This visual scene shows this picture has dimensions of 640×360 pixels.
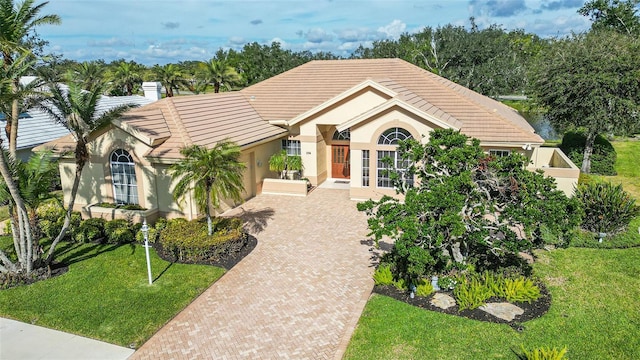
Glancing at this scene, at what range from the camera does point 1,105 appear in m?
12.8

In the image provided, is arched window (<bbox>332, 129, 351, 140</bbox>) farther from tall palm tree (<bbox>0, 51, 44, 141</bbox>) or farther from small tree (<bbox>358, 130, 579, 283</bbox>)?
tall palm tree (<bbox>0, 51, 44, 141</bbox>)

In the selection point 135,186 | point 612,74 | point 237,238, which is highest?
point 612,74

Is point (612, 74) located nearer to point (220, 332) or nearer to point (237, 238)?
point (237, 238)

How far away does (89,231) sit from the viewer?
1714cm

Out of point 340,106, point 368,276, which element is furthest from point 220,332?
point 340,106

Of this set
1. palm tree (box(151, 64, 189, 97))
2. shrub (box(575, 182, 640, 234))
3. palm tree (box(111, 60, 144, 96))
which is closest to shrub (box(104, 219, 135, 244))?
shrub (box(575, 182, 640, 234))

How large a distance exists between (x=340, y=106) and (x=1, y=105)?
50.2 feet

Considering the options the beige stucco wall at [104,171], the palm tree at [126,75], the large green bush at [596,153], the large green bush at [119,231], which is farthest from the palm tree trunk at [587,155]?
the palm tree at [126,75]

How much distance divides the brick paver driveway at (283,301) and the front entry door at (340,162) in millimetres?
7377

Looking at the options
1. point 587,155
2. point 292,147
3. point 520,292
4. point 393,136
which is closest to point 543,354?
point 520,292

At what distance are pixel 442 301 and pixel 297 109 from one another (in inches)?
637

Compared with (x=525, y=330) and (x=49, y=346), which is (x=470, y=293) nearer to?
(x=525, y=330)

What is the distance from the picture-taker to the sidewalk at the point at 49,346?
10.3m

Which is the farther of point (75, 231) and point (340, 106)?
point (340, 106)
